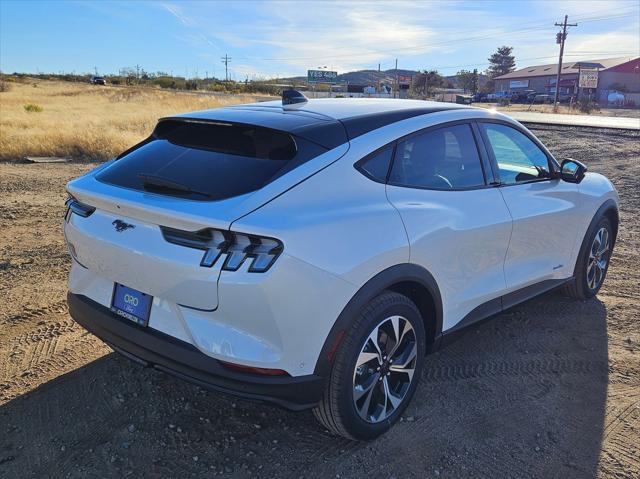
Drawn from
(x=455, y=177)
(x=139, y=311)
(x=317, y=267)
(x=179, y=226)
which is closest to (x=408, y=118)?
(x=455, y=177)

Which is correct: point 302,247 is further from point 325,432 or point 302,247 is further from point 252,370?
point 325,432

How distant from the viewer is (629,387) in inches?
138

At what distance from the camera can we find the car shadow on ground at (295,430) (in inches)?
107

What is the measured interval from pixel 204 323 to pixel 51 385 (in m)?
1.55

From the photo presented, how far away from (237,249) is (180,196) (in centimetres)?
46

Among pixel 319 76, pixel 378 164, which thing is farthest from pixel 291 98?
pixel 319 76

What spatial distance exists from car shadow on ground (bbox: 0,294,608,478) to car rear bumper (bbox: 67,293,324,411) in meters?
0.49

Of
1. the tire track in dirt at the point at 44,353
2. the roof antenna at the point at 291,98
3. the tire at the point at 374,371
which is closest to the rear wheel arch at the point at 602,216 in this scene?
the tire at the point at 374,371

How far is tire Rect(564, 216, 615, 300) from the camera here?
4.61m

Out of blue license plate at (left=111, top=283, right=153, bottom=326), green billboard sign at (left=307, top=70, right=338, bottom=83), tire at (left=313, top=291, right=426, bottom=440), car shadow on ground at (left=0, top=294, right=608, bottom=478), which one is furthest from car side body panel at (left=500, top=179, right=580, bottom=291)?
green billboard sign at (left=307, top=70, right=338, bottom=83)

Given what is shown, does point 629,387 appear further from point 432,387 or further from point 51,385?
point 51,385

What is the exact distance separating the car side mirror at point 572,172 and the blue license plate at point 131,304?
3.21 m

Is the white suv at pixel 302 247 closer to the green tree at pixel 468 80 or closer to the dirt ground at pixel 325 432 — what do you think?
the dirt ground at pixel 325 432

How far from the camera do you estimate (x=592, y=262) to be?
4828 millimetres
